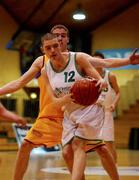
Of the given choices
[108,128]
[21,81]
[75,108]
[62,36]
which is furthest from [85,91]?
[108,128]

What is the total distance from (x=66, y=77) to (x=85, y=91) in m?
0.43

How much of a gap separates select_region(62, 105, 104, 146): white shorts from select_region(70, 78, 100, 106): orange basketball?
0.23 metres

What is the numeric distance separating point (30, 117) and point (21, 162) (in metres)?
15.9

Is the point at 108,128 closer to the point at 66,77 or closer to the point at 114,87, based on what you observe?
the point at 114,87

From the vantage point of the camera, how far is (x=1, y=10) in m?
21.2

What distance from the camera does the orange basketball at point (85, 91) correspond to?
168 inches

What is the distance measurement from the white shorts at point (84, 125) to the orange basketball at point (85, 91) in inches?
9.2

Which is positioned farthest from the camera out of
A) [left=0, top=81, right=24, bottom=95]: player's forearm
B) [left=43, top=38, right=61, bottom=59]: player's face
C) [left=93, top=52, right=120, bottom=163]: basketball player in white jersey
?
[left=93, top=52, right=120, bottom=163]: basketball player in white jersey

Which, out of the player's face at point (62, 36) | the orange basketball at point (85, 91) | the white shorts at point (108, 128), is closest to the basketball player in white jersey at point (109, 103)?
the white shorts at point (108, 128)

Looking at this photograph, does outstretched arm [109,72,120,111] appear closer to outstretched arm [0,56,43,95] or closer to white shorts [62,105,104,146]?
outstretched arm [0,56,43,95]

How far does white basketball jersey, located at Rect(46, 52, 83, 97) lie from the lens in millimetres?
4602

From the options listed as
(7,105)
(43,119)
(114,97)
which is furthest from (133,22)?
(43,119)

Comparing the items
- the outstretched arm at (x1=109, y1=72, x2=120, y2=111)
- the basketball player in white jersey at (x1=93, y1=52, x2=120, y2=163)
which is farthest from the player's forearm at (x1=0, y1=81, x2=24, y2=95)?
the outstretched arm at (x1=109, y1=72, x2=120, y2=111)

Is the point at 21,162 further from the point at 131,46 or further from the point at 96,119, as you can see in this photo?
the point at 131,46
